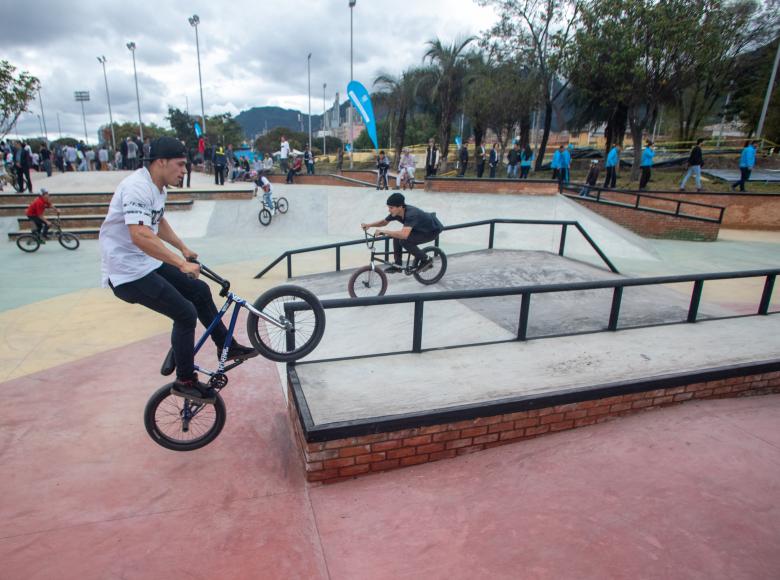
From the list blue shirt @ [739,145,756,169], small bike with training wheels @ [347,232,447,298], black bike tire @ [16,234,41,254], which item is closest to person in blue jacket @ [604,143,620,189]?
blue shirt @ [739,145,756,169]

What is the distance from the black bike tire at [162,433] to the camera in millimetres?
3348

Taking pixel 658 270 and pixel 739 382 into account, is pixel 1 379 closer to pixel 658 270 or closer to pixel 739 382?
pixel 739 382

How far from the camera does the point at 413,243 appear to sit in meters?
6.75

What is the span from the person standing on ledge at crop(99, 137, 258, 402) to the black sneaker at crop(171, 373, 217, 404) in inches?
2.5

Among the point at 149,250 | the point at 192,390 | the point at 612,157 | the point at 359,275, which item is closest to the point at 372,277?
the point at 359,275

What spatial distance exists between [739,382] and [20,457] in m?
5.75

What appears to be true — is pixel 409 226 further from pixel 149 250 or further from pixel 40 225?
pixel 40 225

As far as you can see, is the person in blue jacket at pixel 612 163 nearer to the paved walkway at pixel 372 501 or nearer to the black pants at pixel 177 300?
the paved walkway at pixel 372 501

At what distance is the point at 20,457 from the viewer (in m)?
3.38

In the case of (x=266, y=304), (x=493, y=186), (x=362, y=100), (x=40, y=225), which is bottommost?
(x=40, y=225)

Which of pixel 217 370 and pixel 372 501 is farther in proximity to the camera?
pixel 217 370

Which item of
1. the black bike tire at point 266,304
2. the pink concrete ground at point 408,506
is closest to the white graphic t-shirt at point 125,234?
the black bike tire at point 266,304

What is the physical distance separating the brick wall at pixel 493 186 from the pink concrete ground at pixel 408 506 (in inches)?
466

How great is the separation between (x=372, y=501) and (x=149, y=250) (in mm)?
2057
